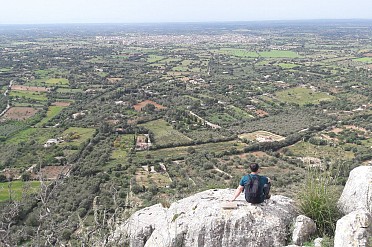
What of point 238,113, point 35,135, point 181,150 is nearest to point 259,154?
point 181,150

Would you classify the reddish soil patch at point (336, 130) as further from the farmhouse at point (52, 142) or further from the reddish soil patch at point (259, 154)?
the farmhouse at point (52, 142)

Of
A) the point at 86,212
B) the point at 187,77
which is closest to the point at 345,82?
the point at 187,77

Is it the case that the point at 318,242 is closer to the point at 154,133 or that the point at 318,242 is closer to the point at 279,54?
the point at 154,133

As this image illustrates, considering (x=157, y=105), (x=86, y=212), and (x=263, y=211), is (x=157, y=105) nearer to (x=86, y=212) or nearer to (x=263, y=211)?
(x=86, y=212)

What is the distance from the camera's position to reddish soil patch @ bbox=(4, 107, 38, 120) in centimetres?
7962

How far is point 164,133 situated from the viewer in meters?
67.5

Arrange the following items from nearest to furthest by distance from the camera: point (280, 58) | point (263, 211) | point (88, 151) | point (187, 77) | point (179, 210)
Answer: point (263, 211)
point (179, 210)
point (88, 151)
point (187, 77)
point (280, 58)

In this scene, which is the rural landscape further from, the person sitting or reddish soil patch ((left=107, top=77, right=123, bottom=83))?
the person sitting

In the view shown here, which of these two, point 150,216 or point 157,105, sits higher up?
point 150,216

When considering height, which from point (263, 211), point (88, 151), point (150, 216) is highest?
point (263, 211)

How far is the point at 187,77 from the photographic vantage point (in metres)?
127

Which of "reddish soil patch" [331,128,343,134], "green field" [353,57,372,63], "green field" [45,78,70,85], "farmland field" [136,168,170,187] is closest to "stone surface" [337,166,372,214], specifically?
"farmland field" [136,168,170,187]

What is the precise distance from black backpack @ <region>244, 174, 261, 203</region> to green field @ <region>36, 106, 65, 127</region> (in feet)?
235

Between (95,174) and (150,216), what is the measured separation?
37270 millimetres
